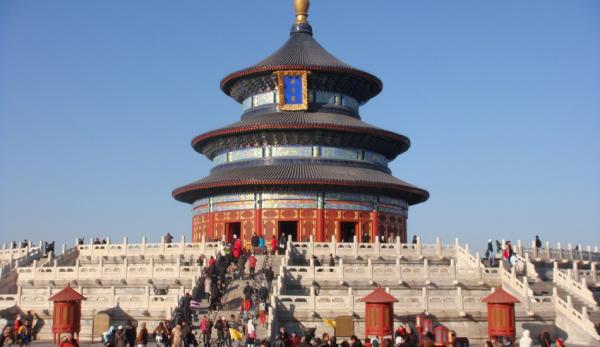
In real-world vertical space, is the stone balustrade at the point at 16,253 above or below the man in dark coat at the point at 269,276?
above

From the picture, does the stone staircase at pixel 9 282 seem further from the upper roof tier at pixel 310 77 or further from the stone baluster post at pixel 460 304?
the upper roof tier at pixel 310 77

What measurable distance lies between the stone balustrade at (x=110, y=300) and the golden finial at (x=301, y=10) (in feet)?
115

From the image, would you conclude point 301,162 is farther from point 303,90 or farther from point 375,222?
point 375,222

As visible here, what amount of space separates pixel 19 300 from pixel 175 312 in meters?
7.35

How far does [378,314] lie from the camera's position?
25.1 metres

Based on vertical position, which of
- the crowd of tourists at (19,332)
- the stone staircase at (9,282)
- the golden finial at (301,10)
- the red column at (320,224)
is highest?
the golden finial at (301,10)

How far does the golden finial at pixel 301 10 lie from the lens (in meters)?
60.6

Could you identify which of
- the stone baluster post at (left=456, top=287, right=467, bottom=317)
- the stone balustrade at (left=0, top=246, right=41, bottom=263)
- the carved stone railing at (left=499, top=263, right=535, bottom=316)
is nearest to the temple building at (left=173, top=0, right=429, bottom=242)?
the stone balustrade at (left=0, top=246, right=41, bottom=263)

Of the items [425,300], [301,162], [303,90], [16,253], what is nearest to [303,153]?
[301,162]

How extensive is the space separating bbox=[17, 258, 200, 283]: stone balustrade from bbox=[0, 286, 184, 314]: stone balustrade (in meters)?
1.50

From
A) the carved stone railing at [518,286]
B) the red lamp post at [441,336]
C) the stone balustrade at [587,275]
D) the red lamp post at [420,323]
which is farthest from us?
the stone balustrade at [587,275]

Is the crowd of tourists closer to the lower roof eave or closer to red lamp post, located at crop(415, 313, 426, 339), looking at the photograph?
red lamp post, located at crop(415, 313, 426, 339)

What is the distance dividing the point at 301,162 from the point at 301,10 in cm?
1614

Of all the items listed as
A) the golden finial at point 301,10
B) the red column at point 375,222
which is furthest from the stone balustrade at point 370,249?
the golden finial at point 301,10
